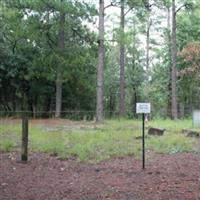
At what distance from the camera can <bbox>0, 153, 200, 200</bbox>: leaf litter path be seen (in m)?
6.05

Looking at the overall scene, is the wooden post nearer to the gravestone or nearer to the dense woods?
the dense woods

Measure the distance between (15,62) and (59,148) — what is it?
16.9 metres

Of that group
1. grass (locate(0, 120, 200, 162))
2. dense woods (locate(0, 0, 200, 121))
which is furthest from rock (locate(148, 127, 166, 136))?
dense woods (locate(0, 0, 200, 121))

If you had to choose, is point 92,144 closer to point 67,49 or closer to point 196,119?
point 196,119

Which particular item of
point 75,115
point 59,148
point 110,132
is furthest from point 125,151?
point 75,115

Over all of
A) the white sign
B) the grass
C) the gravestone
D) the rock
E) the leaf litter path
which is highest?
the white sign

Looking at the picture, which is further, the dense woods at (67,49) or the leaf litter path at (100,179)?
the dense woods at (67,49)

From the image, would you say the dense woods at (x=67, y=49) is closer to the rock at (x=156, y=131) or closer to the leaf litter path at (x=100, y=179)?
the rock at (x=156, y=131)

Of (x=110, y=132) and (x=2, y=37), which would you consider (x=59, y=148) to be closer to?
(x=110, y=132)

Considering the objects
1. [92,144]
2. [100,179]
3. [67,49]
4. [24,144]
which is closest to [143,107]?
[100,179]

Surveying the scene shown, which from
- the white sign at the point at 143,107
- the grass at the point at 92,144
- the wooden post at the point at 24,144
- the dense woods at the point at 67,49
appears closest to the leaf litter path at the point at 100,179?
the wooden post at the point at 24,144

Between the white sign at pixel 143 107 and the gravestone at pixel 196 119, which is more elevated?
the white sign at pixel 143 107

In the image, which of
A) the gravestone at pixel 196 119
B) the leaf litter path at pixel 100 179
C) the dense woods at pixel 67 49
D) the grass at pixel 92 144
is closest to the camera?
the leaf litter path at pixel 100 179

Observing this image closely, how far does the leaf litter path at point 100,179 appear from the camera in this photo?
19.9ft
